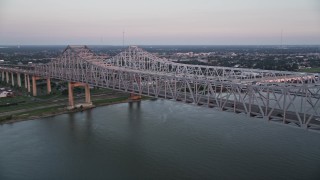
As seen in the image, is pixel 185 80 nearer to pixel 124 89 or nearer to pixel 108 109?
pixel 124 89

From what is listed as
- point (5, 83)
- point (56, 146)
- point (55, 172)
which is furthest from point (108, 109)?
point (5, 83)

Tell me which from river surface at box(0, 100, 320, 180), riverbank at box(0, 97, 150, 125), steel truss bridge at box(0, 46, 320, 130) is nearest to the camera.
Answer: steel truss bridge at box(0, 46, 320, 130)

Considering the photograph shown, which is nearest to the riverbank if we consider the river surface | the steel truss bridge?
the river surface

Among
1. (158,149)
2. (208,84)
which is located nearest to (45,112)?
(158,149)

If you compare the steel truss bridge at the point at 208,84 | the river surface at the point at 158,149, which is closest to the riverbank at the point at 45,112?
the river surface at the point at 158,149

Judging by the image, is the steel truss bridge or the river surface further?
the river surface

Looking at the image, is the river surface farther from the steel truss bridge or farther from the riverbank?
the steel truss bridge
